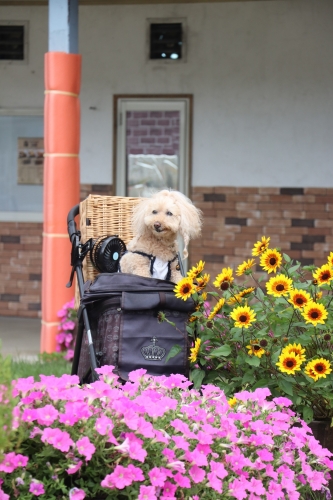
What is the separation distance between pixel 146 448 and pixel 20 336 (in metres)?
5.89

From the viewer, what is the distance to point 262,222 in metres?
8.68

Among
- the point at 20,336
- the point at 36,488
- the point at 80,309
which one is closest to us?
the point at 36,488

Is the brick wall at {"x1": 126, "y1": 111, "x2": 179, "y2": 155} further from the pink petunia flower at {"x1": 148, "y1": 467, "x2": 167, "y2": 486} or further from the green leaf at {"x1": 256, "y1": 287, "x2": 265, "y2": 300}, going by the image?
the pink petunia flower at {"x1": 148, "y1": 467, "x2": 167, "y2": 486}

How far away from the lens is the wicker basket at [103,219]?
4.23 m

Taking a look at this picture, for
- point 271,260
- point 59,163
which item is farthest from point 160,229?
point 59,163

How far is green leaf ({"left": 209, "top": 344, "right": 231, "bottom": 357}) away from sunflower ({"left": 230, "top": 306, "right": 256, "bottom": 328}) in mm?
152

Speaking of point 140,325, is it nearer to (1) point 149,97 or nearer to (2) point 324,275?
(2) point 324,275

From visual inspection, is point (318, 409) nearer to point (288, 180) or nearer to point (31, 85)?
point (288, 180)

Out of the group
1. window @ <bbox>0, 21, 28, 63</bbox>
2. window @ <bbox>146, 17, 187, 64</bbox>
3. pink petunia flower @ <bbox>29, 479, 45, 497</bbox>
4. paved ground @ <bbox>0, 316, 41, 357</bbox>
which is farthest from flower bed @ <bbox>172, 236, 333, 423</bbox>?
window @ <bbox>0, 21, 28, 63</bbox>

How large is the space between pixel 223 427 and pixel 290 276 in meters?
1.05

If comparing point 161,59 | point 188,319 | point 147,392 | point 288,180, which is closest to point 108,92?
point 161,59

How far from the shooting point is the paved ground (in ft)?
23.9

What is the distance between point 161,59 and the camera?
8703mm

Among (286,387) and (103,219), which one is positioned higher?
(103,219)
